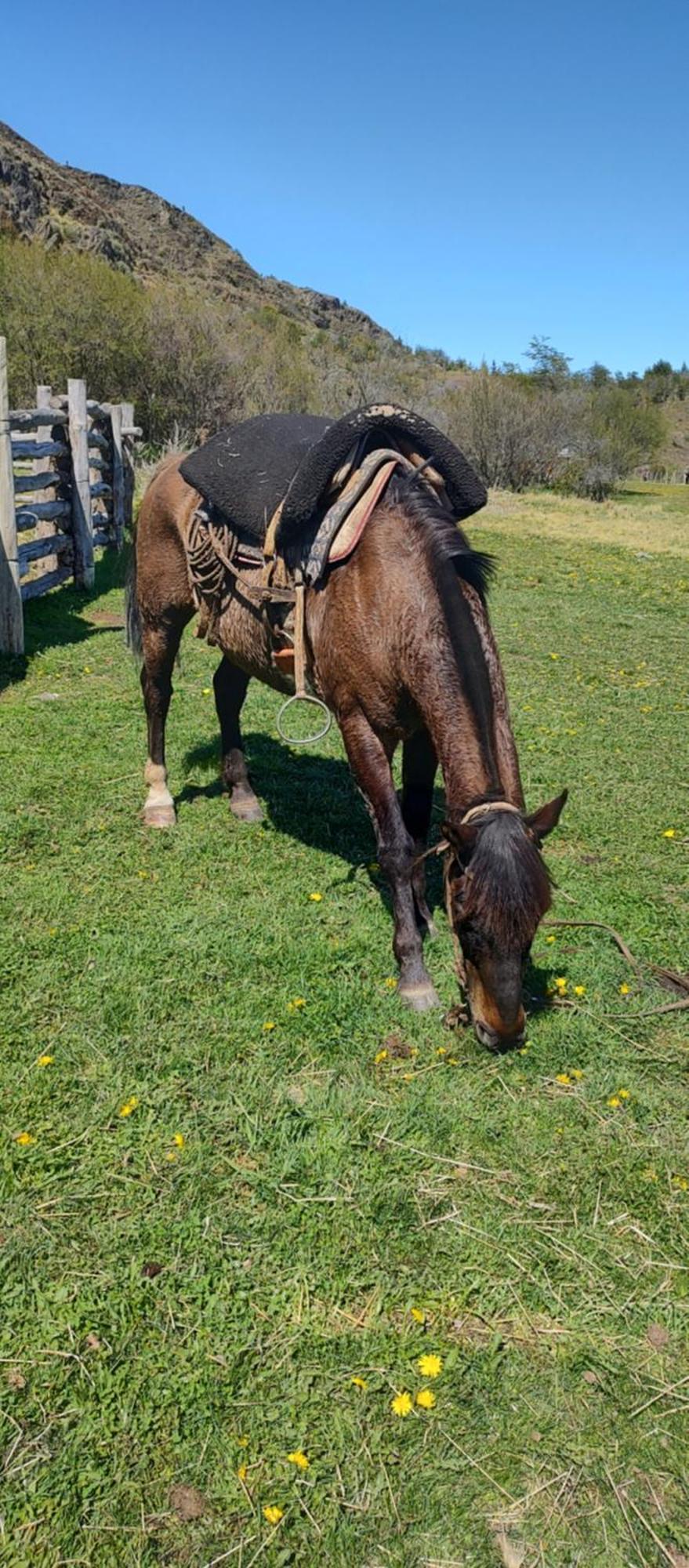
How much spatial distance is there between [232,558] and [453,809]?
2.16m

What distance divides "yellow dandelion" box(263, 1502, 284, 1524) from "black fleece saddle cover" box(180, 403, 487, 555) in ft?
11.2

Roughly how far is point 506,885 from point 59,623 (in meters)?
8.07

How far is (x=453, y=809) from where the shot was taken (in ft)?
10.2

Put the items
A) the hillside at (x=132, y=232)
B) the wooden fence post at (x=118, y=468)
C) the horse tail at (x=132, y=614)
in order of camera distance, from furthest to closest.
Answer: the hillside at (x=132, y=232) → the wooden fence post at (x=118, y=468) → the horse tail at (x=132, y=614)

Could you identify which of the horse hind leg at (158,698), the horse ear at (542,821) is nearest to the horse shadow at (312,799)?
the horse hind leg at (158,698)

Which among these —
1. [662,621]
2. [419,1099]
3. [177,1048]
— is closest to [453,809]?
[419,1099]

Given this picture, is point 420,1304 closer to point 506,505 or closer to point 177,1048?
point 177,1048

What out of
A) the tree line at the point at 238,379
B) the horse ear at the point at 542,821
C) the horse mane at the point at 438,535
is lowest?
the horse ear at the point at 542,821

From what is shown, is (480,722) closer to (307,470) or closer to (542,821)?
(542,821)

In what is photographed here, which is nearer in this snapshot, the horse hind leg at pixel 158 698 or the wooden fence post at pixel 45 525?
the horse hind leg at pixel 158 698

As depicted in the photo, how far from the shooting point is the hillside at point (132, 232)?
210 feet

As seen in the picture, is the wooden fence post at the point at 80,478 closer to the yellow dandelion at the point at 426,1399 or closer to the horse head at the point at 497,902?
the horse head at the point at 497,902

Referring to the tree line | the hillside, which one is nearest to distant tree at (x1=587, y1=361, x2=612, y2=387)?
the tree line

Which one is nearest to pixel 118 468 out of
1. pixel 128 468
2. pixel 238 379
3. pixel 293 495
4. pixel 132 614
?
pixel 128 468
